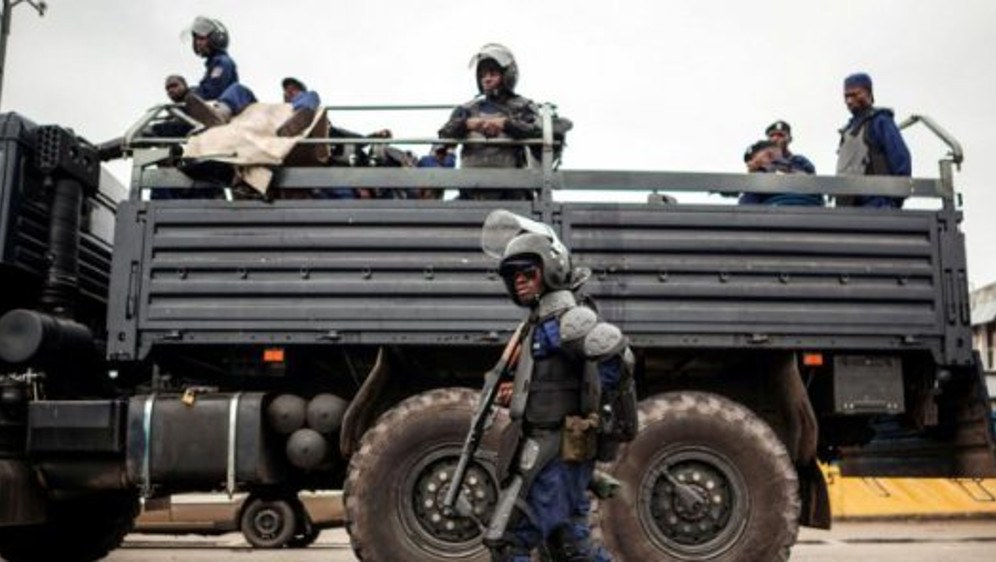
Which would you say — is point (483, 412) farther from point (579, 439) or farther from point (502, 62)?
point (502, 62)

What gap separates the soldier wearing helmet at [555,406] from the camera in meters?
4.83

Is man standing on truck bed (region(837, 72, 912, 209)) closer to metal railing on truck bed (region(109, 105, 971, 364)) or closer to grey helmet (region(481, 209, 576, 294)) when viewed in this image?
metal railing on truck bed (region(109, 105, 971, 364))

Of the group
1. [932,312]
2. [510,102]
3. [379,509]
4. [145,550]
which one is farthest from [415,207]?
[145,550]

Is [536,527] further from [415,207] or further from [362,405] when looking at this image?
[415,207]

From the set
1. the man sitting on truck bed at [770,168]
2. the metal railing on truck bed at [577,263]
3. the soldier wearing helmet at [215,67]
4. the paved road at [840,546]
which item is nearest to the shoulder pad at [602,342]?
the metal railing on truck bed at [577,263]

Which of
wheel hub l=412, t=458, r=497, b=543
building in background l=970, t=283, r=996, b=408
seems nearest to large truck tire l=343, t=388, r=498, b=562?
wheel hub l=412, t=458, r=497, b=543

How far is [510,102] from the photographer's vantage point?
23.3ft

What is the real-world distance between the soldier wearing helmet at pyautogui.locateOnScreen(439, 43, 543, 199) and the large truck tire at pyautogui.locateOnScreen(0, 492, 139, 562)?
351 cm

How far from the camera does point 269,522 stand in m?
12.4

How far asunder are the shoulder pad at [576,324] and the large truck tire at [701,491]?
4.97 ft

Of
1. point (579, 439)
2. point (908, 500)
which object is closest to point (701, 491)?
point (579, 439)

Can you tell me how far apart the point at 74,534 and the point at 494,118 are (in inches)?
174

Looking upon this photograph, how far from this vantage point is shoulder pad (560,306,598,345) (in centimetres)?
487

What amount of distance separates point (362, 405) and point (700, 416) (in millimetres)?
2016
